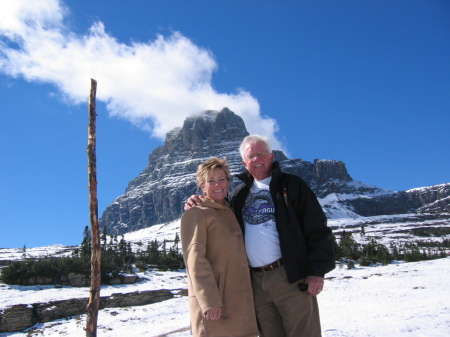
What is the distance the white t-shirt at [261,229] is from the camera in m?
3.99

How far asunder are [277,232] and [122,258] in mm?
63954

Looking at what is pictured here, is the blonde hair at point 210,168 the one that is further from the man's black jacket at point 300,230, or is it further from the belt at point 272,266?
the belt at point 272,266

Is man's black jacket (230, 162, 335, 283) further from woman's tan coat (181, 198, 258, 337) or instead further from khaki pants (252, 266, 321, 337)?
woman's tan coat (181, 198, 258, 337)

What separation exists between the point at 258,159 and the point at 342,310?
1591 centimetres

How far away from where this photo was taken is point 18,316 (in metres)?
29.8

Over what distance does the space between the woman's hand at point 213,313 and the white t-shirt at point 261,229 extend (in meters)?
0.69

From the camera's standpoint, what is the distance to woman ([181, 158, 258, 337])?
3598 mm

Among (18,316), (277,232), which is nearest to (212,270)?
(277,232)

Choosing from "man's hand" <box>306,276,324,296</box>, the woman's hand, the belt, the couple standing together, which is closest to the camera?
the woman's hand

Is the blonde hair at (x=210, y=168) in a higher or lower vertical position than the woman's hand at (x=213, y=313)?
higher

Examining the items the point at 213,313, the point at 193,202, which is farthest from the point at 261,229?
the point at 213,313

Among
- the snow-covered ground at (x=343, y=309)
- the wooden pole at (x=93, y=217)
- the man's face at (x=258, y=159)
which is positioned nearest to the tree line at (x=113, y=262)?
the snow-covered ground at (x=343, y=309)

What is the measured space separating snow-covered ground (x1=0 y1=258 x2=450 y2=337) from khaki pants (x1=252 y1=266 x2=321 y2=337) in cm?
560

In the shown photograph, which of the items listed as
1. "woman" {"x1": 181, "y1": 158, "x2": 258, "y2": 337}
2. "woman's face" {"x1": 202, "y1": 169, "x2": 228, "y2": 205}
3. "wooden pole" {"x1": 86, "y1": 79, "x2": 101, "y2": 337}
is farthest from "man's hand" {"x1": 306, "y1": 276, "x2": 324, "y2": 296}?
"wooden pole" {"x1": 86, "y1": 79, "x2": 101, "y2": 337}
